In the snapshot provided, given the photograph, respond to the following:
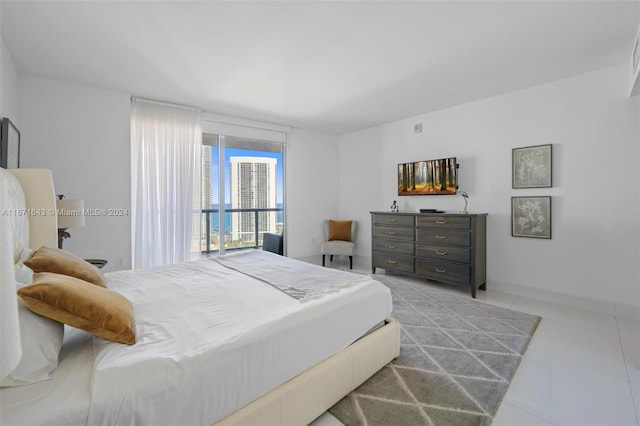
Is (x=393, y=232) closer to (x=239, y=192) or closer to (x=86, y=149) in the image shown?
(x=239, y=192)

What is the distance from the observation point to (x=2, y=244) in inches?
22.1

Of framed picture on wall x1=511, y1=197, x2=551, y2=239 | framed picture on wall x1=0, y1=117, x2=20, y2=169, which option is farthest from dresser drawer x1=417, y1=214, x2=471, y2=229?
framed picture on wall x1=0, y1=117, x2=20, y2=169

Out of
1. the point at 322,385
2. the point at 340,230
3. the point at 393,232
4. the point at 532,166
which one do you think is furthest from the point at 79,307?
the point at 340,230

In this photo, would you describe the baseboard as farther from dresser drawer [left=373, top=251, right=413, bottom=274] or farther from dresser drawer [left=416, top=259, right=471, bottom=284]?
dresser drawer [left=373, top=251, right=413, bottom=274]

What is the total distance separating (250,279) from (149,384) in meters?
1.21

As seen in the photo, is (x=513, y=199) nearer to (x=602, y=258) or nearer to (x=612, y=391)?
(x=602, y=258)

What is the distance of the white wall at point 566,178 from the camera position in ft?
9.62

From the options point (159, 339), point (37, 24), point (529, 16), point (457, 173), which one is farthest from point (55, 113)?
point (457, 173)

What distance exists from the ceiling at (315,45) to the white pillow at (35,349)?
7.01 ft

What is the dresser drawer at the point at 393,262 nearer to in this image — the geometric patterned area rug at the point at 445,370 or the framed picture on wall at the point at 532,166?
the geometric patterned area rug at the point at 445,370

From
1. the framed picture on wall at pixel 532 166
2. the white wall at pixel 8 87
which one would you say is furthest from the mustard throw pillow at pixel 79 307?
the framed picture on wall at pixel 532 166

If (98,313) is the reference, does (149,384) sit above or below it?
below

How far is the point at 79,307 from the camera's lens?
3.70 ft

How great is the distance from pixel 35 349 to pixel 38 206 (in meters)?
1.76
